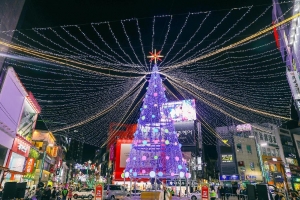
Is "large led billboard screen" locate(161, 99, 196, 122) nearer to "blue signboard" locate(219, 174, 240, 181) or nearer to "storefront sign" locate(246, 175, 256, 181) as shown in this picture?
"blue signboard" locate(219, 174, 240, 181)

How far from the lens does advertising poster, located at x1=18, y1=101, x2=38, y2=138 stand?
19203 mm

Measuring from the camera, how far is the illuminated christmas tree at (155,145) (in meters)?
14.1

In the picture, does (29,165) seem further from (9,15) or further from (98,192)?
(9,15)

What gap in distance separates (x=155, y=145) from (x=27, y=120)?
1378 cm

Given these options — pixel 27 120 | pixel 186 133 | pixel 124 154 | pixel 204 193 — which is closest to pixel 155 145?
pixel 204 193

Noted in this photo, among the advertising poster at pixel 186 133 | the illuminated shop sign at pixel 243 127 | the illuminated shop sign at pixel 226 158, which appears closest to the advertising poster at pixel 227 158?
the illuminated shop sign at pixel 226 158

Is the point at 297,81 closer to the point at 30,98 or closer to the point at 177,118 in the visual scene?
the point at 30,98

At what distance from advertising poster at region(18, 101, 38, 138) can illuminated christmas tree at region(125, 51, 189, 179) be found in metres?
11.4

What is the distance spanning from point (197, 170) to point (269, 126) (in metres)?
20.2

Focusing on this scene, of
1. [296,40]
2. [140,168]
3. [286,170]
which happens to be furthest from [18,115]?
[286,170]

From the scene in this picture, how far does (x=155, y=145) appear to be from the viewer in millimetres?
14336

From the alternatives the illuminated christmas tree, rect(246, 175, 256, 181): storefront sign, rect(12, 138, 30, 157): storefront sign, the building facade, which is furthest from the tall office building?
rect(246, 175, 256, 181): storefront sign

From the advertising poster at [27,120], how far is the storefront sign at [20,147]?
46.6 inches

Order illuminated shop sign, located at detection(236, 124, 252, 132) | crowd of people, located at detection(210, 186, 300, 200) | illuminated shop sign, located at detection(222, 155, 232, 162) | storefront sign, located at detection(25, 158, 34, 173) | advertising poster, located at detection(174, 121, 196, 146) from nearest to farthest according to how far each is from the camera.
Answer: crowd of people, located at detection(210, 186, 300, 200) → storefront sign, located at detection(25, 158, 34, 173) → illuminated shop sign, located at detection(222, 155, 232, 162) → illuminated shop sign, located at detection(236, 124, 252, 132) → advertising poster, located at detection(174, 121, 196, 146)
